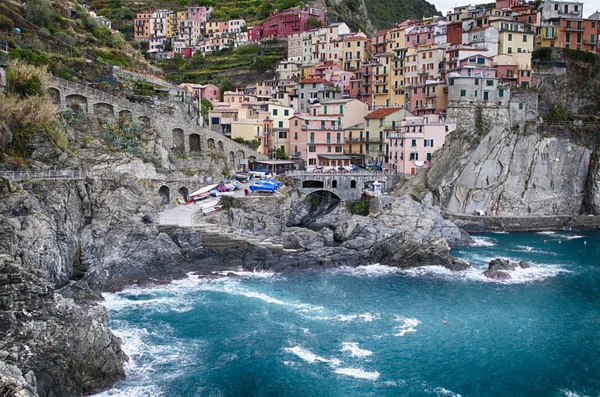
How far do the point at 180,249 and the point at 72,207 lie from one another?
25.9 feet

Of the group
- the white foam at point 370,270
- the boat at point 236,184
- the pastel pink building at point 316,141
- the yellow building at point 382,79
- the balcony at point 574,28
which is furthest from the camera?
the yellow building at point 382,79

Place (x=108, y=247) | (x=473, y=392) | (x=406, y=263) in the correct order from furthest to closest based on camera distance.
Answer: (x=406, y=263), (x=108, y=247), (x=473, y=392)

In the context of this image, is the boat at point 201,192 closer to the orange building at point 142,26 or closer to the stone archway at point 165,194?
the stone archway at point 165,194

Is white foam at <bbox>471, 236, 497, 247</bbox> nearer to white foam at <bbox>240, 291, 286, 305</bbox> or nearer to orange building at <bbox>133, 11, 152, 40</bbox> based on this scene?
white foam at <bbox>240, 291, 286, 305</bbox>

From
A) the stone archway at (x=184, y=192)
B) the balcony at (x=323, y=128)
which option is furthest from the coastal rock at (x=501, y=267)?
the balcony at (x=323, y=128)

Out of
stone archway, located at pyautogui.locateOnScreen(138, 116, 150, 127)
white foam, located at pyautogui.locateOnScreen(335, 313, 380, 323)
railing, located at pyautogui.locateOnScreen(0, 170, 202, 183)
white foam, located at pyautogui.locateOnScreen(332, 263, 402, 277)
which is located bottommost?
white foam, located at pyautogui.locateOnScreen(335, 313, 380, 323)

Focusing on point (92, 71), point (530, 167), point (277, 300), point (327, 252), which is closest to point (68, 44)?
point (92, 71)

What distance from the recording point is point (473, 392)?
27.2 m

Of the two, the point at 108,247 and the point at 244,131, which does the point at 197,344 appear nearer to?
the point at 108,247

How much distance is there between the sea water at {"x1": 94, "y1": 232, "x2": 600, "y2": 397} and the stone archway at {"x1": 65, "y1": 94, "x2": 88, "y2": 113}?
2271 centimetres

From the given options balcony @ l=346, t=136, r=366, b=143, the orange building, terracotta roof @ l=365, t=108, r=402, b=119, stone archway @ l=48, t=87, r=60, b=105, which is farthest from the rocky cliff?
the orange building

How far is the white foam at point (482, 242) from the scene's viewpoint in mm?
54912

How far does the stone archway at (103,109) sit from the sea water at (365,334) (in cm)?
2284

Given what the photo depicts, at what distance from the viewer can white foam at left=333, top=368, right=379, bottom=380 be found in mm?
28344
